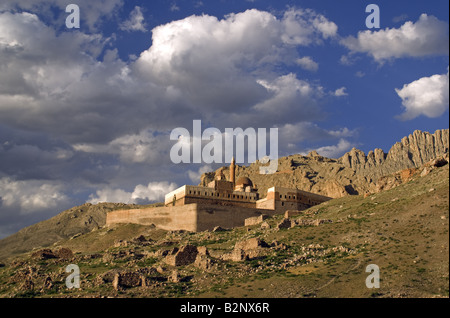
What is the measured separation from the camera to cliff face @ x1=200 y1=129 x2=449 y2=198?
16750 centimetres

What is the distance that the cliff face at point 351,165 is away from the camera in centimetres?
16750

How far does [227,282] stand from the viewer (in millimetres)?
46125

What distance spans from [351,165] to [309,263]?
147m

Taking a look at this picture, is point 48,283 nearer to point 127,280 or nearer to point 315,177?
point 127,280

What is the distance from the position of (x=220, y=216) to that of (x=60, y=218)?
67787mm

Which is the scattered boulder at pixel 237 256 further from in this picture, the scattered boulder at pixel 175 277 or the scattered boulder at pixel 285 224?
the scattered boulder at pixel 285 224

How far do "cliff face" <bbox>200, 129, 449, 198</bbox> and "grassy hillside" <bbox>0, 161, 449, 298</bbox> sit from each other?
94450mm

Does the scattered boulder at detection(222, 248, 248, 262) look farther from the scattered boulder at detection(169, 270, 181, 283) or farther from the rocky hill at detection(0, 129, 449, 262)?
the rocky hill at detection(0, 129, 449, 262)

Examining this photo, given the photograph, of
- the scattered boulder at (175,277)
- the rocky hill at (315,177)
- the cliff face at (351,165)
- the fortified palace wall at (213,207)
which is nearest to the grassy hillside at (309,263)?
the scattered boulder at (175,277)

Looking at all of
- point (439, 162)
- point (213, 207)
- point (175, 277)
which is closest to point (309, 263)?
point (175, 277)
